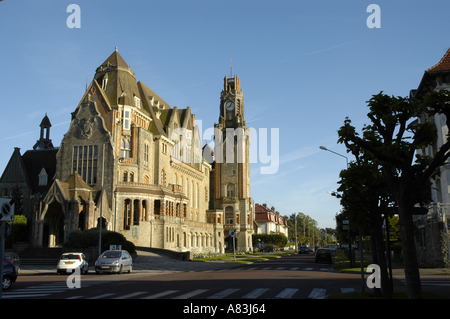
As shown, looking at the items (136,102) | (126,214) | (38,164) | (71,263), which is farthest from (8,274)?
(38,164)

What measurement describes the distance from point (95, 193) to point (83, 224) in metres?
5.13

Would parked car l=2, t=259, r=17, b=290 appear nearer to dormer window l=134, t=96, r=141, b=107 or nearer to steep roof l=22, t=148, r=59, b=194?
steep roof l=22, t=148, r=59, b=194

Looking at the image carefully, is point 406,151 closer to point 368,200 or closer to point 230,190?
point 368,200

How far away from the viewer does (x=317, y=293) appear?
48.1 ft

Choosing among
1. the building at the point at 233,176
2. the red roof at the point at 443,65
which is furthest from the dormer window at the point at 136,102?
the red roof at the point at 443,65

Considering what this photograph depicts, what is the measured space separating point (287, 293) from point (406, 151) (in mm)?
6619

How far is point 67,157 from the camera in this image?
5469 centimetres

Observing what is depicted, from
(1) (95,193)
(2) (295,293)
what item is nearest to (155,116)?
(1) (95,193)

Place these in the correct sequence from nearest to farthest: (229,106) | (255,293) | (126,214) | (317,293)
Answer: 1. (255,293)
2. (317,293)
3. (126,214)
4. (229,106)

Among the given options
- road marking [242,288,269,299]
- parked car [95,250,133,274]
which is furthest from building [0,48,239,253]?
road marking [242,288,269,299]

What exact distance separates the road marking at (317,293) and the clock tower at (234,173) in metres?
70.4

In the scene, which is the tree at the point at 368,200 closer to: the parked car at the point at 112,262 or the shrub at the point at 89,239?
the parked car at the point at 112,262

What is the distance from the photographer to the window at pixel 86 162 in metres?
53.4
